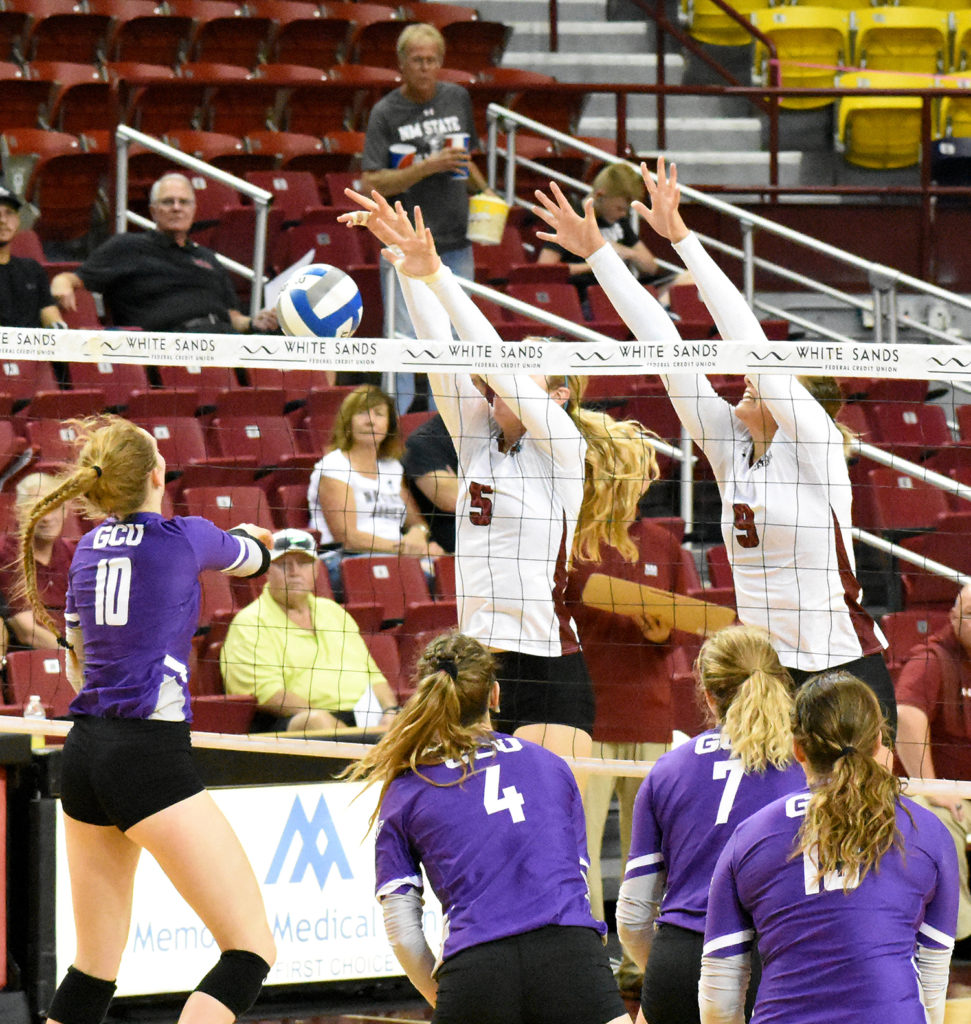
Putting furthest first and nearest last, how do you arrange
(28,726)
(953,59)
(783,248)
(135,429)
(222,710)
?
(953,59), (783,248), (222,710), (28,726), (135,429)

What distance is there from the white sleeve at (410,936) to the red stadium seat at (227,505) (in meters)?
3.61

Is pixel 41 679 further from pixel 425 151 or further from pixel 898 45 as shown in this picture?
pixel 898 45

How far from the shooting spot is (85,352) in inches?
204

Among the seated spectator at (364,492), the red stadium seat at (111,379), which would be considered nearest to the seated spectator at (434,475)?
the seated spectator at (364,492)

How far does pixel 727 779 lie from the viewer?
146 inches

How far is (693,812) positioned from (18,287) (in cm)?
546

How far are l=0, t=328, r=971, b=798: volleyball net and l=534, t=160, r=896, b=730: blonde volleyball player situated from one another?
0.08 m

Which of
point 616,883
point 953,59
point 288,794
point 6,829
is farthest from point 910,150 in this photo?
point 6,829

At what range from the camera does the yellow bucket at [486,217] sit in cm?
956

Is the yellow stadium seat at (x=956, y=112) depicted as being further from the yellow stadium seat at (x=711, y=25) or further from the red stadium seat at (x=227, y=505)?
the red stadium seat at (x=227, y=505)

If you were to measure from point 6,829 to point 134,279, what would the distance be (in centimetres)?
372

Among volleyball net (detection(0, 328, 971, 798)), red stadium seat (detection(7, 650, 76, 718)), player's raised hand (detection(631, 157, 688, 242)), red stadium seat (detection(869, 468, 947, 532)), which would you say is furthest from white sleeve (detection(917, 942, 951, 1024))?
red stadium seat (detection(869, 468, 947, 532))

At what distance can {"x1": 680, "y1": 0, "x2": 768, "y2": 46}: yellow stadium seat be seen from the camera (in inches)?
529

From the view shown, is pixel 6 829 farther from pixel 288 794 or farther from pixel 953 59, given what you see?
pixel 953 59
